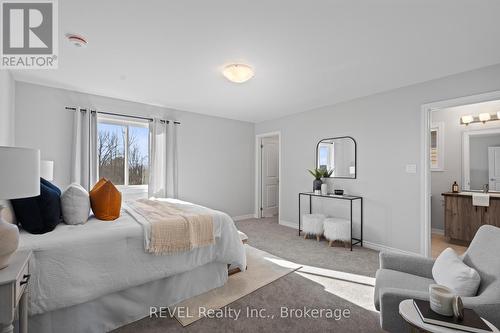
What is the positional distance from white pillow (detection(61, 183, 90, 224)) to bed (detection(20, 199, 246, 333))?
0.24 ft

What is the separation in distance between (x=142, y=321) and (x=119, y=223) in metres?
0.84

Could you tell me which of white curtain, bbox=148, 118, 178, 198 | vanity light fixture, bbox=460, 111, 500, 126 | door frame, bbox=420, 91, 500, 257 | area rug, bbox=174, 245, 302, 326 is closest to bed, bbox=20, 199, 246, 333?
area rug, bbox=174, 245, 302, 326

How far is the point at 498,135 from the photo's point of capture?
381cm

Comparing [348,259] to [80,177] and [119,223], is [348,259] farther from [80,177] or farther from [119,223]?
[80,177]

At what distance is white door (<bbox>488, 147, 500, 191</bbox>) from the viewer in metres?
3.84

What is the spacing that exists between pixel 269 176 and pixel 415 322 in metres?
5.14

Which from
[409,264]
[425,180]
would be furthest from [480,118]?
[409,264]

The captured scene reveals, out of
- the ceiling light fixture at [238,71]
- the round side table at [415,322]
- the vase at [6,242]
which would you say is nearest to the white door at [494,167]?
the round side table at [415,322]

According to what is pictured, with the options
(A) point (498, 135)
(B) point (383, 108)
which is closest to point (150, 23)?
(B) point (383, 108)

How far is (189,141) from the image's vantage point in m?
4.83

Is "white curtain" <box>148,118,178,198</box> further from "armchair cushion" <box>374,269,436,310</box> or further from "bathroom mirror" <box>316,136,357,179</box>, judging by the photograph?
"armchair cushion" <box>374,269,436,310</box>

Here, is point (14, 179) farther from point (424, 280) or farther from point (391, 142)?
point (391, 142)

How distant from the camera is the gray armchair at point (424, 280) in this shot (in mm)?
1246

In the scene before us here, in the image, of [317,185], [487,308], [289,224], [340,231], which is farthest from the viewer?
[289,224]
